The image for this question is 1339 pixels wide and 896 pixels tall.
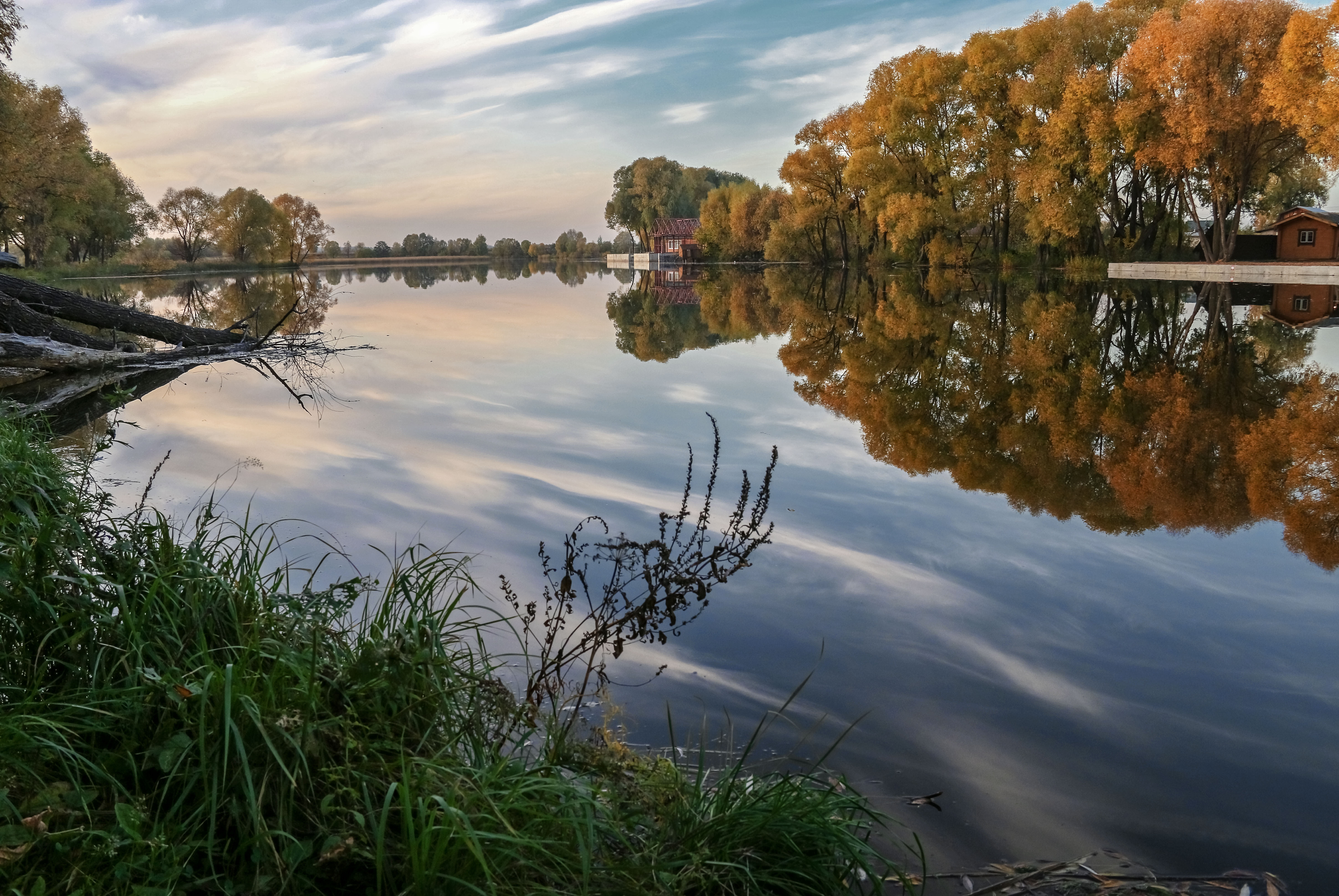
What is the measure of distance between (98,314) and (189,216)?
2845 inches

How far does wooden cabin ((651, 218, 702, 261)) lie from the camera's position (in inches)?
3708

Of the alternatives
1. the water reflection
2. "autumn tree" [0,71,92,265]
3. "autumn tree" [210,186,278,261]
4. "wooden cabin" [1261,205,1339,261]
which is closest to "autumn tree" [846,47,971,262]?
"wooden cabin" [1261,205,1339,261]

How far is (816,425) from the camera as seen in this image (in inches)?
396

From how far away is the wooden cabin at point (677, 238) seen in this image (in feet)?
309

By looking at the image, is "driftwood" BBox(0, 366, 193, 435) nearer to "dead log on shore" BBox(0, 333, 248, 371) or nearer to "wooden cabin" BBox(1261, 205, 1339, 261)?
"dead log on shore" BBox(0, 333, 248, 371)

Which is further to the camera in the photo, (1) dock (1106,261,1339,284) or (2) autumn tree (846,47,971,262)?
(2) autumn tree (846,47,971,262)

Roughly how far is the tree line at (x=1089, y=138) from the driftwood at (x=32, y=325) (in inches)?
1279

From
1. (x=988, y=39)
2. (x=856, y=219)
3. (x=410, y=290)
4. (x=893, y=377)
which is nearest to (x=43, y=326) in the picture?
(x=893, y=377)

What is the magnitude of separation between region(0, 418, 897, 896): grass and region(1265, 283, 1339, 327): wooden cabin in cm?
2038

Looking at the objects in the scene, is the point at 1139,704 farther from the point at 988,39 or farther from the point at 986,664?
the point at 988,39

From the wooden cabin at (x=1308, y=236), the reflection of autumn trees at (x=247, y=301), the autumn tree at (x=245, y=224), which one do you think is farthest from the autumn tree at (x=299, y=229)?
the wooden cabin at (x=1308, y=236)

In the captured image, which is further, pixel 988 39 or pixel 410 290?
pixel 410 290

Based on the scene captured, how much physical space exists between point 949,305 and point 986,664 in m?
22.5

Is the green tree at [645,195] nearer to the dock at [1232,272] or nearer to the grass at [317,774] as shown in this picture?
the dock at [1232,272]
